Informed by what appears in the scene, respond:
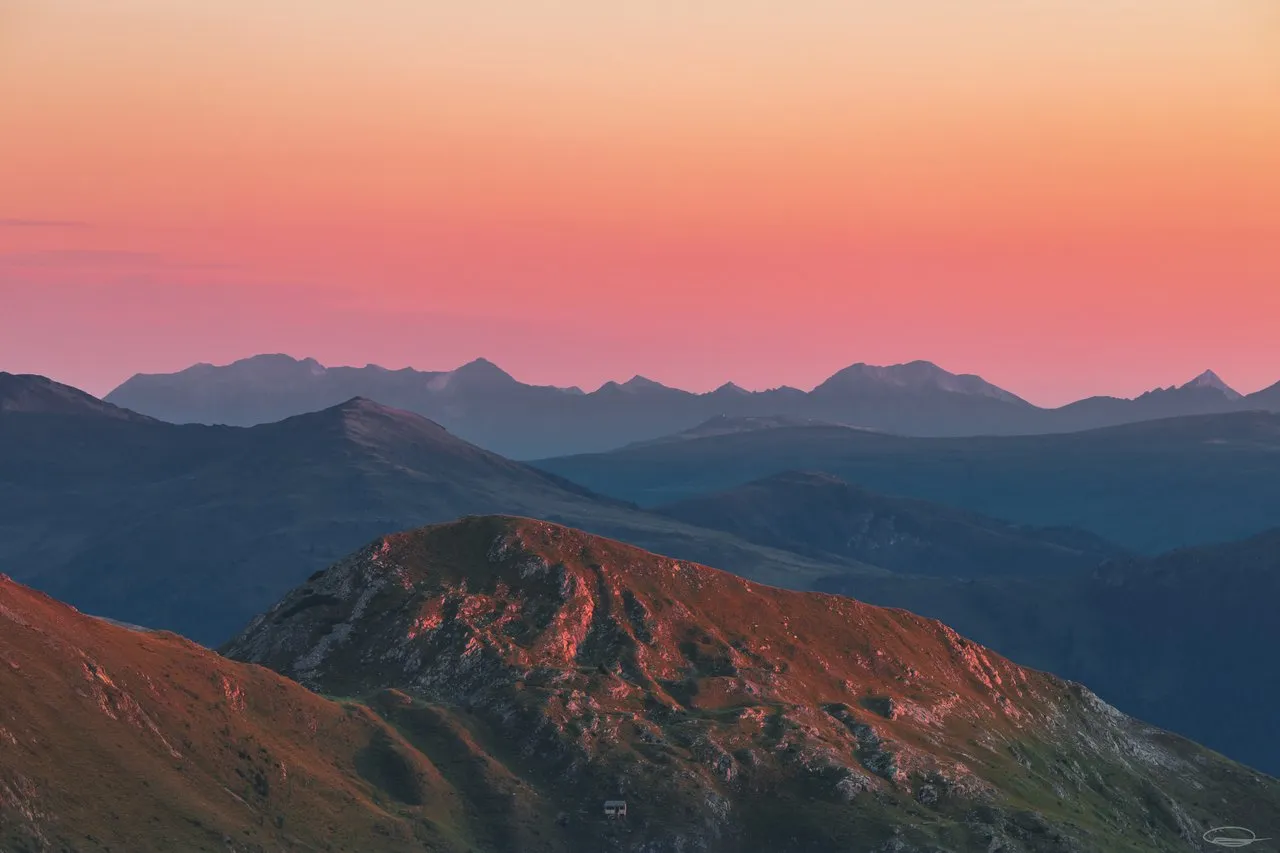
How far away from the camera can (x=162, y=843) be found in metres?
198

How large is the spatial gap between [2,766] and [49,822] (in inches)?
337

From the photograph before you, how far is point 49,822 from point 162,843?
13.6m

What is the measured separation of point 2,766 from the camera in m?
192

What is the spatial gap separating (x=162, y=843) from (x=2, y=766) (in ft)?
65.8

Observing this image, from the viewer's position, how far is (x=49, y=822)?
189875mm
